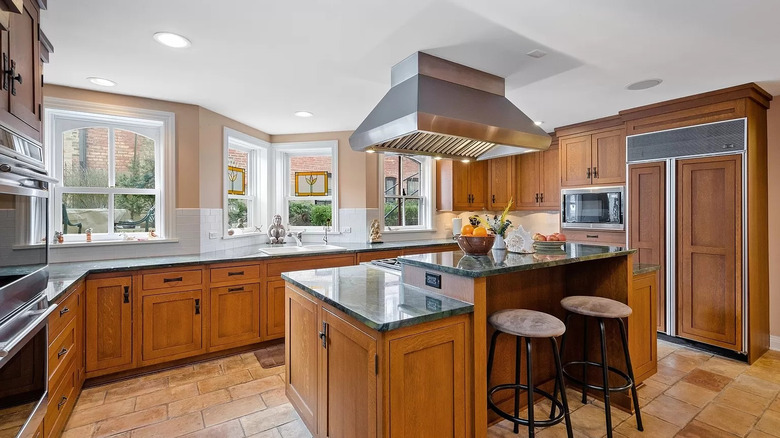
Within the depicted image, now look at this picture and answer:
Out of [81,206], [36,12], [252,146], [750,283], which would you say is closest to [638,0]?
[750,283]

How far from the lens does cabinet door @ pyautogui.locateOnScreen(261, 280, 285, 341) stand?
11.3 feet

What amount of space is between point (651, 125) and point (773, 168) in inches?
41.5

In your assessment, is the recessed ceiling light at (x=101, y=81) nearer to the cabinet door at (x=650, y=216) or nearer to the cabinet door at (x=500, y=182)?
the cabinet door at (x=500, y=182)

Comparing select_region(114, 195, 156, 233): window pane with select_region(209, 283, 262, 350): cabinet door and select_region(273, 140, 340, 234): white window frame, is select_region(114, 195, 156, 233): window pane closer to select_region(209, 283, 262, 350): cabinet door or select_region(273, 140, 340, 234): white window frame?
select_region(209, 283, 262, 350): cabinet door

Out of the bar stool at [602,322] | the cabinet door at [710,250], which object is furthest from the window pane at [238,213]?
the cabinet door at [710,250]

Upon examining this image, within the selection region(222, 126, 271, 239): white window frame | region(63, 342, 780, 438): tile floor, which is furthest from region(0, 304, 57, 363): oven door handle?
region(222, 126, 271, 239): white window frame

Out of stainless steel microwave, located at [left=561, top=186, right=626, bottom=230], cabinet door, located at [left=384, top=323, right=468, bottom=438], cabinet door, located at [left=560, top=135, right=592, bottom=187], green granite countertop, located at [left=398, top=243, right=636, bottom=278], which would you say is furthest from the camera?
cabinet door, located at [left=560, top=135, right=592, bottom=187]

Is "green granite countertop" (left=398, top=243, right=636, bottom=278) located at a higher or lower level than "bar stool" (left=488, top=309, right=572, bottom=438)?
higher

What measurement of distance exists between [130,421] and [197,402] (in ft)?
1.24

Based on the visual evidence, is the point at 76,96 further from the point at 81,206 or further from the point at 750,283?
the point at 750,283

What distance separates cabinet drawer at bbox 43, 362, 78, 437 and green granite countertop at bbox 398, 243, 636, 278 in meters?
1.99

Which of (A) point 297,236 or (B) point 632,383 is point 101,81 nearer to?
(A) point 297,236

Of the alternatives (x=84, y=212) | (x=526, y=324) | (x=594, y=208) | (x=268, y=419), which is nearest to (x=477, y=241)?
(x=526, y=324)

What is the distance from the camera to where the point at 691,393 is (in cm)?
260
